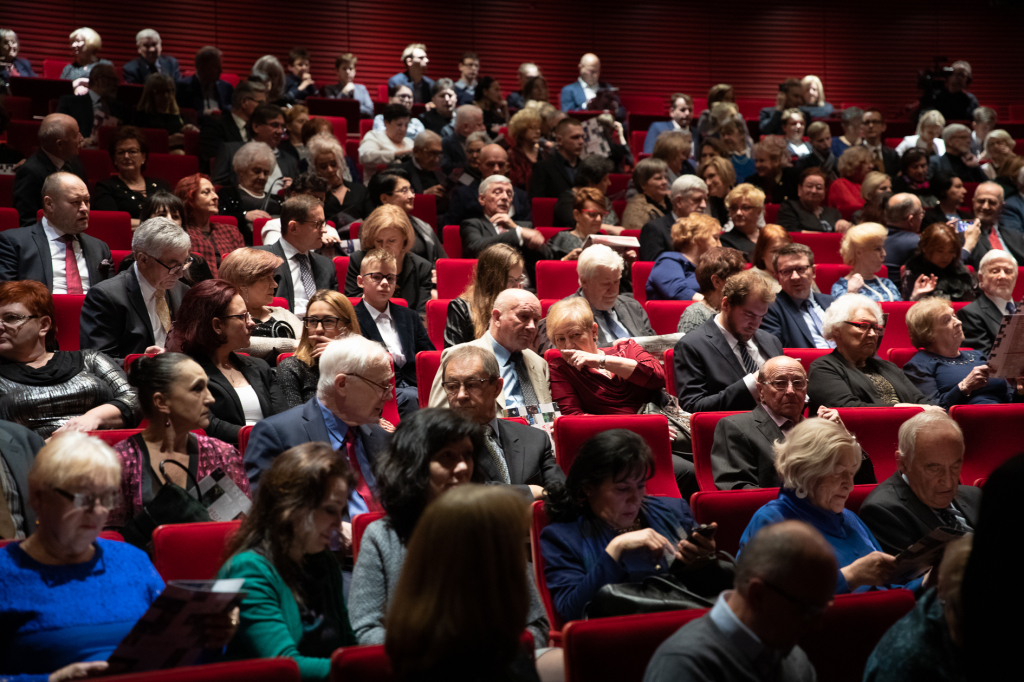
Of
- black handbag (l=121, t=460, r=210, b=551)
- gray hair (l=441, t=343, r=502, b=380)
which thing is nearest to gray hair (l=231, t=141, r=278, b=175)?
gray hair (l=441, t=343, r=502, b=380)

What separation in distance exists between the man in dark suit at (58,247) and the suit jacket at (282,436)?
1790mm

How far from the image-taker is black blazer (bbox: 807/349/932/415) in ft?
10.7

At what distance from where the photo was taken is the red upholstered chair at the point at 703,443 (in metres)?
2.90

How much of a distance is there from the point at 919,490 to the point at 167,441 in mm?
1894

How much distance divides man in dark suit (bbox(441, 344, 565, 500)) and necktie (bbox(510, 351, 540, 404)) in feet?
1.70

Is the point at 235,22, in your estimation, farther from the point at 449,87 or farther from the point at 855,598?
the point at 855,598

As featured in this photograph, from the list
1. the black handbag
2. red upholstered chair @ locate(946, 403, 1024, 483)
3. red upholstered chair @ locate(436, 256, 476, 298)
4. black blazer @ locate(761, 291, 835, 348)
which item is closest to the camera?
the black handbag

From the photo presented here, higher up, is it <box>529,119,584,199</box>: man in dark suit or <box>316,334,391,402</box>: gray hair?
<box>529,119,584,199</box>: man in dark suit

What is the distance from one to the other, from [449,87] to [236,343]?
539 centimetres

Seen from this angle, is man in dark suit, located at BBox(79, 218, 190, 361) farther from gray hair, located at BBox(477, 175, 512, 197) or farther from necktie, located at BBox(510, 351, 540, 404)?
gray hair, located at BBox(477, 175, 512, 197)

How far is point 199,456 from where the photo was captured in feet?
7.73

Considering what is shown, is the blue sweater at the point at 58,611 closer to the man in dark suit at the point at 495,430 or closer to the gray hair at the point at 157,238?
the man in dark suit at the point at 495,430

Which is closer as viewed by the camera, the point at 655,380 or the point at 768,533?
the point at 768,533

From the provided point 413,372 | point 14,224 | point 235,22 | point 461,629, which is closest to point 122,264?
point 14,224
